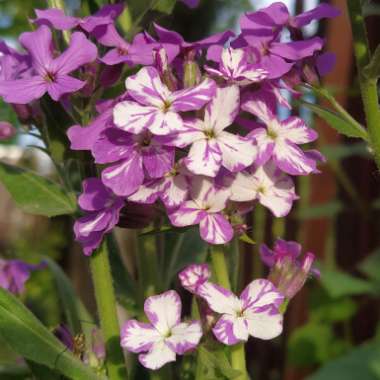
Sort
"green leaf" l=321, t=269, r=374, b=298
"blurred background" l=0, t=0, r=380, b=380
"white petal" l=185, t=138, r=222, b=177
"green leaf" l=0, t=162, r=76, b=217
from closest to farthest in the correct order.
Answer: "white petal" l=185, t=138, r=222, b=177 → "green leaf" l=0, t=162, r=76, b=217 → "green leaf" l=321, t=269, r=374, b=298 → "blurred background" l=0, t=0, r=380, b=380

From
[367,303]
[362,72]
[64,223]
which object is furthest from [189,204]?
[64,223]

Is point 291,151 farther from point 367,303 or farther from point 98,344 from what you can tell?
point 367,303

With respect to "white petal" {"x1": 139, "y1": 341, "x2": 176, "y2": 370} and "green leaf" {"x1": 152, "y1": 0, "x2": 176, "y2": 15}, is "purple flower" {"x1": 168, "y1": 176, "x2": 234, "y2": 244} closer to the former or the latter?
"white petal" {"x1": 139, "y1": 341, "x2": 176, "y2": 370}

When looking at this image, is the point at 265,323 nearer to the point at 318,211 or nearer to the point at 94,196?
the point at 94,196

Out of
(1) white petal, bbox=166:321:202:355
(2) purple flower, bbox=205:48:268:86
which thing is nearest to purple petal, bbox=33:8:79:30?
(2) purple flower, bbox=205:48:268:86

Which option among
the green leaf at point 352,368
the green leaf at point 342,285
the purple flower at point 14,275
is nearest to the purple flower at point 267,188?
the purple flower at point 14,275

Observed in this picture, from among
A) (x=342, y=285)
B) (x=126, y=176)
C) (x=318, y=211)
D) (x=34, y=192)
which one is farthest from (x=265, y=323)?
(x=318, y=211)
